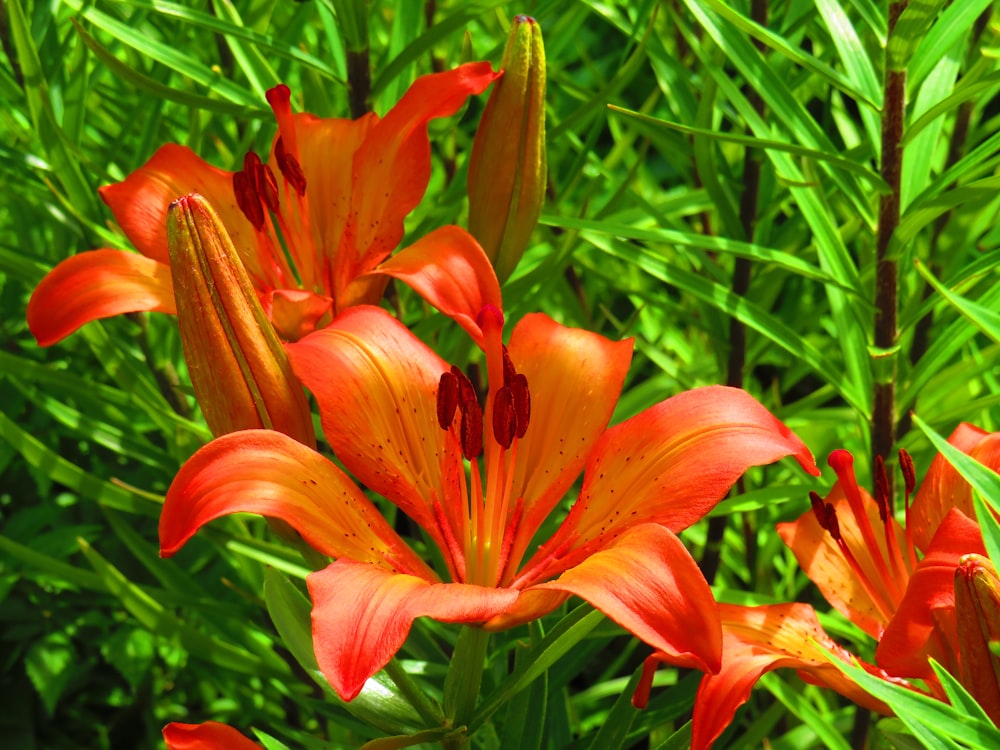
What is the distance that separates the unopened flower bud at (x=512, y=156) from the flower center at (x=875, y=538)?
0.22 metres

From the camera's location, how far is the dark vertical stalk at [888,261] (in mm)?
736

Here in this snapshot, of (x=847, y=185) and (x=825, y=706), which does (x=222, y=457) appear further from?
(x=825, y=706)

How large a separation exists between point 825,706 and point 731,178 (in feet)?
1.45

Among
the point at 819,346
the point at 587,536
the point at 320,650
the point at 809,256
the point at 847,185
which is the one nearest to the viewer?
the point at 320,650

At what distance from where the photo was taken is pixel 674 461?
58cm

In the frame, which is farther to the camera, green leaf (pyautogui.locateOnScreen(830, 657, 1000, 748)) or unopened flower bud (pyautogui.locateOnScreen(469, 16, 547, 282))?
unopened flower bud (pyautogui.locateOnScreen(469, 16, 547, 282))

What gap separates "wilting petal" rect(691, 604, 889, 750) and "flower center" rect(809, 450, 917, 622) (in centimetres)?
5

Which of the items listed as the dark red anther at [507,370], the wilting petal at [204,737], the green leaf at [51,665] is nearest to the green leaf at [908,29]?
the dark red anther at [507,370]

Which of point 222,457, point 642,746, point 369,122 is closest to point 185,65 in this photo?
point 369,122

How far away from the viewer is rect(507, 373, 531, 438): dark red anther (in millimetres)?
619

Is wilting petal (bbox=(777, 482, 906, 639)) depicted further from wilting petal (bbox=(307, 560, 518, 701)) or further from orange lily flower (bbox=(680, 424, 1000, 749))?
wilting petal (bbox=(307, 560, 518, 701))

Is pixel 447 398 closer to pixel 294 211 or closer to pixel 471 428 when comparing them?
pixel 471 428

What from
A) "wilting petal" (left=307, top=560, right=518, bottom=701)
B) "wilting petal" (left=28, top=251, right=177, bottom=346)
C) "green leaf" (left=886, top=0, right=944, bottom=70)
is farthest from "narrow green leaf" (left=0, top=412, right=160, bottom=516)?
"green leaf" (left=886, top=0, right=944, bottom=70)

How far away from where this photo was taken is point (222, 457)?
53cm
